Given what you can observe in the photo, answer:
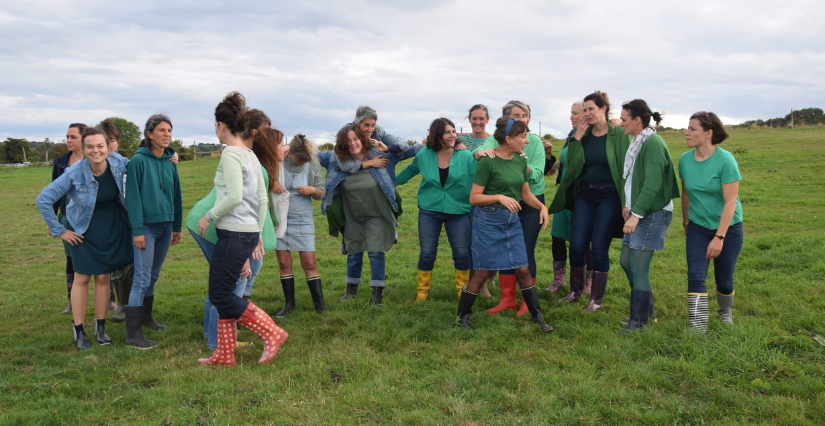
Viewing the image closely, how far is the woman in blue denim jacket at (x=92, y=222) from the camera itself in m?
5.27

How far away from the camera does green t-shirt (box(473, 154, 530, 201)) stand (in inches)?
209

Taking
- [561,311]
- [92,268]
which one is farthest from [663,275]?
[92,268]

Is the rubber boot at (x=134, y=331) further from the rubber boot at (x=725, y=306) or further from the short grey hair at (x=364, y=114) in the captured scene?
the rubber boot at (x=725, y=306)

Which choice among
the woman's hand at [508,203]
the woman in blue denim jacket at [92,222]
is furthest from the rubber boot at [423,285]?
the woman in blue denim jacket at [92,222]

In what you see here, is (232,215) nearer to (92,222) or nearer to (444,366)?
(92,222)

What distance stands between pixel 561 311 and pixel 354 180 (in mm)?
2735

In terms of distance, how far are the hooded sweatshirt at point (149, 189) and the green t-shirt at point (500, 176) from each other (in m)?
3.11

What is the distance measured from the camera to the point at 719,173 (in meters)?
4.82

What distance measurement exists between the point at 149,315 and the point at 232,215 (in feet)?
8.00

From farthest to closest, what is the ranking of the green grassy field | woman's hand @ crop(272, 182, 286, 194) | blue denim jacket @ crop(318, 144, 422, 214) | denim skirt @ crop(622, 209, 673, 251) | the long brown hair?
blue denim jacket @ crop(318, 144, 422, 214) → woman's hand @ crop(272, 182, 286, 194) → the long brown hair → denim skirt @ crop(622, 209, 673, 251) → the green grassy field

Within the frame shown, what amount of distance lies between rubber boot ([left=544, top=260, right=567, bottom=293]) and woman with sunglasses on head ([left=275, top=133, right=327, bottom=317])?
9.26 feet

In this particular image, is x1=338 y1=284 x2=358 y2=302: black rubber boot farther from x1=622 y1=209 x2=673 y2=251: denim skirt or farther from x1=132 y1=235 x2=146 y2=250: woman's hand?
x1=622 y1=209 x2=673 y2=251: denim skirt

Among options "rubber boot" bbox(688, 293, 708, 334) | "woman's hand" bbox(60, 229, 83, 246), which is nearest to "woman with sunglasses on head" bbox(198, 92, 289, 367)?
"woman's hand" bbox(60, 229, 83, 246)

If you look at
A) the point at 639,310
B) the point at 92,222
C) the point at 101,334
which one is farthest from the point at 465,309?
the point at 92,222
